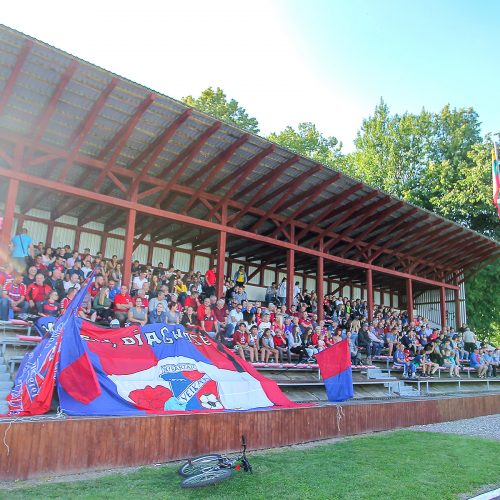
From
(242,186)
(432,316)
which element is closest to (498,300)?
(432,316)

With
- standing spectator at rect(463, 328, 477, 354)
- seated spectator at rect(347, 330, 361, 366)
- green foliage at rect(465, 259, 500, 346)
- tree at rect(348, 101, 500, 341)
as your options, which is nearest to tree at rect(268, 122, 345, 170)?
tree at rect(348, 101, 500, 341)

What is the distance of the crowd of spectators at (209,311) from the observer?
34.1ft

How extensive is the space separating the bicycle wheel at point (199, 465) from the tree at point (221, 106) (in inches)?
1283

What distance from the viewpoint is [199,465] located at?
584cm

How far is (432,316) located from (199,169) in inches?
743

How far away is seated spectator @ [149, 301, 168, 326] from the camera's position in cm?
1106

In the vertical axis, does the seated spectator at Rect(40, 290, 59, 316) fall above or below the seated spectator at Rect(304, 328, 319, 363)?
above

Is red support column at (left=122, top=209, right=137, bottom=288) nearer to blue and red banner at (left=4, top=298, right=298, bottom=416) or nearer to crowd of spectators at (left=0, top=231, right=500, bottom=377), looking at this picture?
crowd of spectators at (left=0, top=231, right=500, bottom=377)

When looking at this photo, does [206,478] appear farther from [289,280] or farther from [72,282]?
[289,280]

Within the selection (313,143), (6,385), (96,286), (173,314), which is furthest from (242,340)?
(313,143)

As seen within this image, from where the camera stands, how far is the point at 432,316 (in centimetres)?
2758

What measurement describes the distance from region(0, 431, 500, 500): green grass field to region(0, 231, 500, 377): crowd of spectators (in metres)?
3.78

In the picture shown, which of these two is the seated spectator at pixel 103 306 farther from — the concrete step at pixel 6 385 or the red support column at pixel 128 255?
the concrete step at pixel 6 385

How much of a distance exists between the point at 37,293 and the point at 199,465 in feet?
19.8
